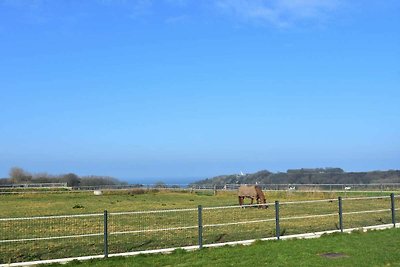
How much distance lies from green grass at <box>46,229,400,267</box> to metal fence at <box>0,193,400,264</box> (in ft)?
3.23

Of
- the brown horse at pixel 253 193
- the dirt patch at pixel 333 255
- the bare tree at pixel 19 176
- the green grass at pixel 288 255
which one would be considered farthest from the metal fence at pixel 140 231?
the bare tree at pixel 19 176

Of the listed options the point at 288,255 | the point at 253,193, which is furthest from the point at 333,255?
the point at 253,193

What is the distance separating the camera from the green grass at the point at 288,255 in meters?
10.8

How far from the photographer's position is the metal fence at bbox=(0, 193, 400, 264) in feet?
43.7

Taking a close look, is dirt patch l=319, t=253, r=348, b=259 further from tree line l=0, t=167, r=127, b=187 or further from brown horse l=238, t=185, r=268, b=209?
tree line l=0, t=167, r=127, b=187

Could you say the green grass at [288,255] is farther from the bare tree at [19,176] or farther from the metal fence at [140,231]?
the bare tree at [19,176]

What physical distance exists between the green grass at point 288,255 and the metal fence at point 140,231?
3.23 feet

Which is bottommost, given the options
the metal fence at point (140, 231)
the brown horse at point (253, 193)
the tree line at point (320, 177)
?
the metal fence at point (140, 231)

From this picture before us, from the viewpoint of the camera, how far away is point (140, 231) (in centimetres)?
1348

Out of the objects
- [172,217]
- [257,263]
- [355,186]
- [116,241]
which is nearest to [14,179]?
[355,186]

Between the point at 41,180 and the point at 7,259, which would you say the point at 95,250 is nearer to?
the point at 7,259

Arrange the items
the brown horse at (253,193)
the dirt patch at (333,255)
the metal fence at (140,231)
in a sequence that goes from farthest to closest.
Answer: the brown horse at (253,193)
the metal fence at (140,231)
the dirt patch at (333,255)

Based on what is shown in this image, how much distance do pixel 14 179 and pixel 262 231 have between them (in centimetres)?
8101

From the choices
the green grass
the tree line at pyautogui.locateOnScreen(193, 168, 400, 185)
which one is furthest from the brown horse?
the tree line at pyautogui.locateOnScreen(193, 168, 400, 185)
